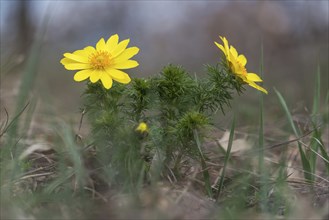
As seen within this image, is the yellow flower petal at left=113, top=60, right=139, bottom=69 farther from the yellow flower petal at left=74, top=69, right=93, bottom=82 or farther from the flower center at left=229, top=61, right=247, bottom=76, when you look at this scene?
the flower center at left=229, top=61, right=247, bottom=76

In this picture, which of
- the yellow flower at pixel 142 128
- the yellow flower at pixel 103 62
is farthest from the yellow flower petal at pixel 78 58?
the yellow flower at pixel 142 128

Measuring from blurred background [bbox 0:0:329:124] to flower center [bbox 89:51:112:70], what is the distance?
8.36ft

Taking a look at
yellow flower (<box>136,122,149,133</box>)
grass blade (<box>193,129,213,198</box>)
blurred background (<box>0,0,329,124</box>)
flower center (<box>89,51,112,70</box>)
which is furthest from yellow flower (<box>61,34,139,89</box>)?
blurred background (<box>0,0,329,124</box>)

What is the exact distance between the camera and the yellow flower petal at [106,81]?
153cm

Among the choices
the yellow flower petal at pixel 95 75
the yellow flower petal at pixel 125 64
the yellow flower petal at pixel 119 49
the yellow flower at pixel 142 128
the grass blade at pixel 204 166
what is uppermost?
the yellow flower petal at pixel 119 49

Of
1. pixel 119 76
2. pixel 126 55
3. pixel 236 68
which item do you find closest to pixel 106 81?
pixel 119 76

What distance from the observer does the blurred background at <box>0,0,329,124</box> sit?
18.3 feet

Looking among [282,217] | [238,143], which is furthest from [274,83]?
[282,217]

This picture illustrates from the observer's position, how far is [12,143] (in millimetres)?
1692

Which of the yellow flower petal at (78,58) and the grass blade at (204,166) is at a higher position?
the yellow flower petal at (78,58)

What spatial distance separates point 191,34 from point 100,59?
7059 mm

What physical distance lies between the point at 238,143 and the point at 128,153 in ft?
3.36

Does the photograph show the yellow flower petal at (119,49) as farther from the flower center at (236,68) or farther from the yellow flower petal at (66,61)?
the flower center at (236,68)

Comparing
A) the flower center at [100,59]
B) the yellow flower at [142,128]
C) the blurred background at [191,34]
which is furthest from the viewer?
the blurred background at [191,34]
